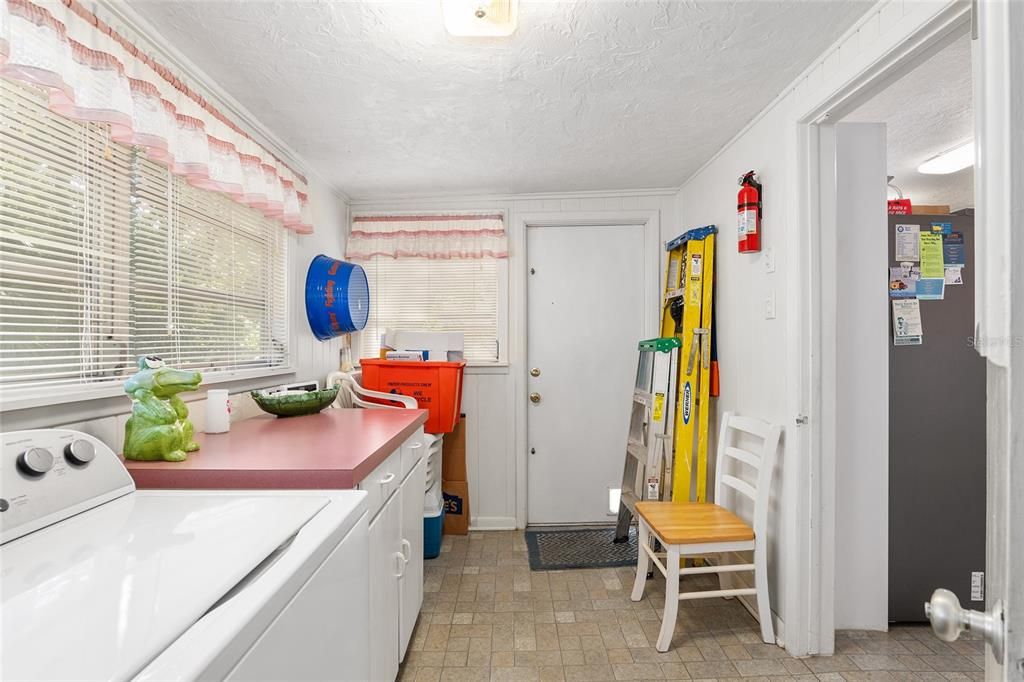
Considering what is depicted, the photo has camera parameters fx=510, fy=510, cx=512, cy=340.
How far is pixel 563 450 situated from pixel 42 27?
3063 mm

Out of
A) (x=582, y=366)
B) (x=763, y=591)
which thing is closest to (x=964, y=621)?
(x=763, y=591)

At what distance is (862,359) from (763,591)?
104cm

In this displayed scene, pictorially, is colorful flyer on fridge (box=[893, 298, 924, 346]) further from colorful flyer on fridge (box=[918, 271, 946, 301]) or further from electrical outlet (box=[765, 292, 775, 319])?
electrical outlet (box=[765, 292, 775, 319])

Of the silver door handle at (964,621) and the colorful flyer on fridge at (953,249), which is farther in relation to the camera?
the colorful flyer on fridge at (953,249)

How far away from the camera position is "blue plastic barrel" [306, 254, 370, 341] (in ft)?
9.05

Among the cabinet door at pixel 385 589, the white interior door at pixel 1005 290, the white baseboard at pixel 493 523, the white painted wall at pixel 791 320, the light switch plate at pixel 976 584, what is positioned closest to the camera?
the white interior door at pixel 1005 290

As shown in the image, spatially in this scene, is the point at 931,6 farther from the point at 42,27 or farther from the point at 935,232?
the point at 42,27

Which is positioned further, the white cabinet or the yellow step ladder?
the yellow step ladder

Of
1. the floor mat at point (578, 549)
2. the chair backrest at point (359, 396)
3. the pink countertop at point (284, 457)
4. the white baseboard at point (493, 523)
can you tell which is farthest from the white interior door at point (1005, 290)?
the white baseboard at point (493, 523)

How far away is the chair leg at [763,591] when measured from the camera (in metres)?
2.08

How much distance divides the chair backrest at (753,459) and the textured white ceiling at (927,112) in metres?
1.45

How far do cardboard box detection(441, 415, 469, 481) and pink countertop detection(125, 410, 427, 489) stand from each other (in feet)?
4.38

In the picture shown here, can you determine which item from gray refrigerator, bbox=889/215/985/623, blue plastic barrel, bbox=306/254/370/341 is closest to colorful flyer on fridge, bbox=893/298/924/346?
gray refrigerator, bbox=889/215/985/623

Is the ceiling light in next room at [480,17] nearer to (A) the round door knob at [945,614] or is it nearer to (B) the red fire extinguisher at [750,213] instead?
(B) the red fire extinguisher at [750,213]
